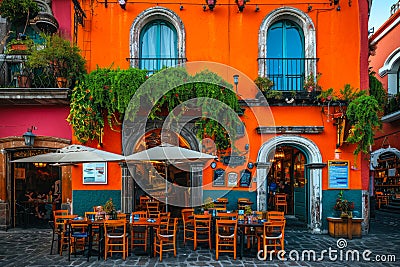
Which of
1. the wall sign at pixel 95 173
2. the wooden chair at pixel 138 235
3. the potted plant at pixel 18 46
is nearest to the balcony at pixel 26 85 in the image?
the potted plant at pixel 18 46

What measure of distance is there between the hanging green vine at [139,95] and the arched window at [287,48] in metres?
1.78

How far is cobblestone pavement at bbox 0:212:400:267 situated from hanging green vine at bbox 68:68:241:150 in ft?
10.3

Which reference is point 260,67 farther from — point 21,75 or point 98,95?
point 21,75

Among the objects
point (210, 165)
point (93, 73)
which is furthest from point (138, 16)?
point (210, 165)

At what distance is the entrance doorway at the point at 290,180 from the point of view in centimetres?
1095

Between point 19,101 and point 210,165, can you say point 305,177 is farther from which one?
point 19,101

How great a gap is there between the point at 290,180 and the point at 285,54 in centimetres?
514

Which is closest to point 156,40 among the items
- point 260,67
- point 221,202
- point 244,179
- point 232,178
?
point 260,67

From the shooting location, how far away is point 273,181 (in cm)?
1502

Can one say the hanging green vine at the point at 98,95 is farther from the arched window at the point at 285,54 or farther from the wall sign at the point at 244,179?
the arched window at the point at 285,54

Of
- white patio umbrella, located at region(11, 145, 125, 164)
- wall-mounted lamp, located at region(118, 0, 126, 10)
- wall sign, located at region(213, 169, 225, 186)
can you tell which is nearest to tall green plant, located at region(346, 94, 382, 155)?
wall sign, located at region(213, 169, 225, 186)

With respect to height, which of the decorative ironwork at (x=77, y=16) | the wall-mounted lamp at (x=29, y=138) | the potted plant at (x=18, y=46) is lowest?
the wall-mounted lamp at (x=29, y=138)

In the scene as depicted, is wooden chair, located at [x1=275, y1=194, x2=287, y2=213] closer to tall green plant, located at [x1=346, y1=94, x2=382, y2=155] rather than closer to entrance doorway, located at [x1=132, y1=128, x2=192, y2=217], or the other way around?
entrance doorway, located at [x1=132, y1=128, x2=192, y2=217]

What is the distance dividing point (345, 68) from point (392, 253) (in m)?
5.45
